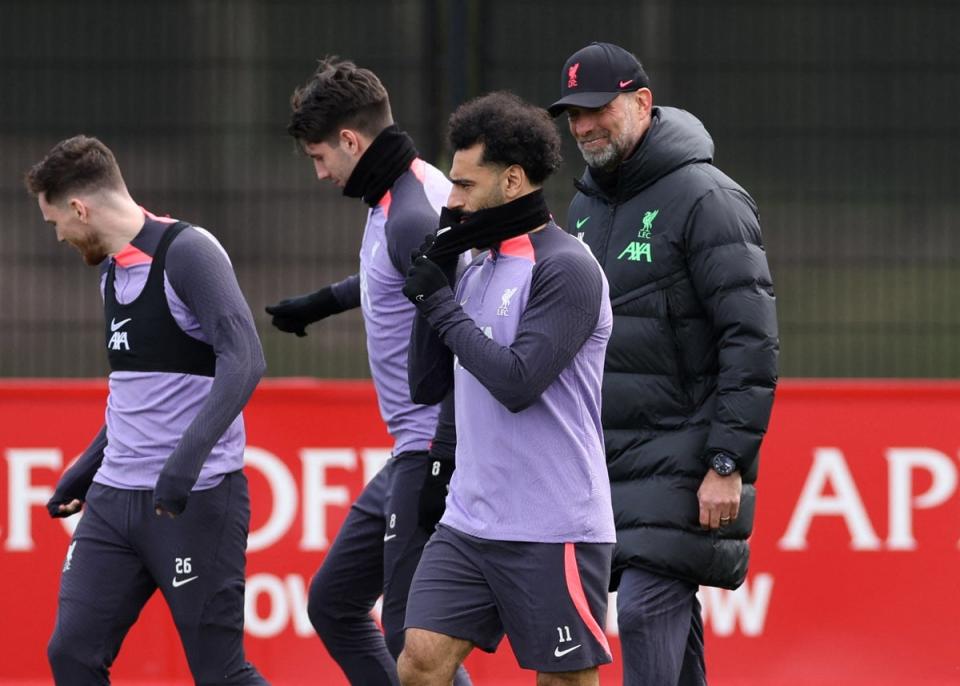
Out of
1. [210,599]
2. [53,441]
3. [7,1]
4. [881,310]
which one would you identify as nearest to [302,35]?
[7,1]

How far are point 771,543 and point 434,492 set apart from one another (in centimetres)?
230

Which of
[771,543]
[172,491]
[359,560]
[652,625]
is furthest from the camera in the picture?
[771,543]

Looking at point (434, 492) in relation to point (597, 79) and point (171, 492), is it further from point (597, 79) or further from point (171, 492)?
point (597, 79)

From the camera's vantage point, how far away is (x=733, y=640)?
696cm

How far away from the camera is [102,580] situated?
16.4ft

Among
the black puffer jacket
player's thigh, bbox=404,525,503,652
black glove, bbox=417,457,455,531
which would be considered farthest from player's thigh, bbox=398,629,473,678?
the black puffer jacket

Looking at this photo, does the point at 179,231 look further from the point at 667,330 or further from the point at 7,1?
the point at 7,1

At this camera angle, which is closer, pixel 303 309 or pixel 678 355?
pixel 678 355

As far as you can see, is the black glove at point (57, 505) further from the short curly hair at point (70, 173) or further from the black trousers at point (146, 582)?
→ the short curly hair at point (70, 173)

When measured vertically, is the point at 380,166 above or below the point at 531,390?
above

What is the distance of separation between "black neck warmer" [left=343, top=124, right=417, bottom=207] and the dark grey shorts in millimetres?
1264

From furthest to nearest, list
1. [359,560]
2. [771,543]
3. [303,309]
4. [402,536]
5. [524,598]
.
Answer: [771,543] → [303,309] → [359,560] → [402,536] → [524,598]

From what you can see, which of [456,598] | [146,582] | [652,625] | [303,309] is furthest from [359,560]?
[456,598]

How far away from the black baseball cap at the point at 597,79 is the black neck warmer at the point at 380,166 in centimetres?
56
